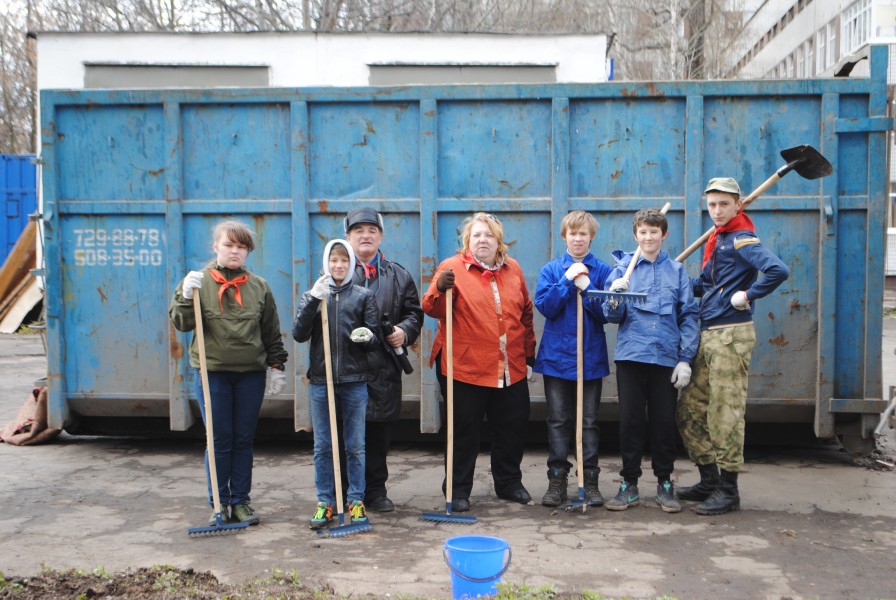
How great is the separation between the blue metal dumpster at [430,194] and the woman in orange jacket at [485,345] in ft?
3.02

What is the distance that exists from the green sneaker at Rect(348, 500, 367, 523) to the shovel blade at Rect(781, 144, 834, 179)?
3318 millimetres

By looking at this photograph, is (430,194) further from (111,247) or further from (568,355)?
(111,247)

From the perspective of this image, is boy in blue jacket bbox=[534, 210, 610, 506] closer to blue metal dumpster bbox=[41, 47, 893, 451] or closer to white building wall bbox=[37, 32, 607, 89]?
blue metal dumpster bbox=[41, 47, 893, 451]

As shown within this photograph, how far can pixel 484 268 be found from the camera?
209 inches

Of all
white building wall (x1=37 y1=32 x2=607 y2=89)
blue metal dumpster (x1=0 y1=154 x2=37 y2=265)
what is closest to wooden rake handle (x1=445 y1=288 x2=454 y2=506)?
white building wall (x1=37 y1=32 x2=607 y2=89)

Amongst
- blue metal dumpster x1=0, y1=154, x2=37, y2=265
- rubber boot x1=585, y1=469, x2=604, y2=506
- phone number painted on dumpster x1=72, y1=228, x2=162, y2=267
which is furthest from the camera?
blue metal dumpster x1=0, y1=154, x2=37, y2=265

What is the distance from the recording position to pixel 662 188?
615 cm

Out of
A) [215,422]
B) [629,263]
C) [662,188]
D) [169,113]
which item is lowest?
[215,422]

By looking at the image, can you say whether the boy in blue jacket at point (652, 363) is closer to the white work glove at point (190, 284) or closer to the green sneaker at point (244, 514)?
the green sneaker at point (244, 514)

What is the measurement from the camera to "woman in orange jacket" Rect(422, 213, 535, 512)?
5246mm

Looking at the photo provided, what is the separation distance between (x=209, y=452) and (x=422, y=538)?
4.16 ft

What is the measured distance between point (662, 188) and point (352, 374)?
259cm

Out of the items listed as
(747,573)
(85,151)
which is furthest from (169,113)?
(747,573)

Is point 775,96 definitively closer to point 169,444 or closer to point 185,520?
point 185,520
